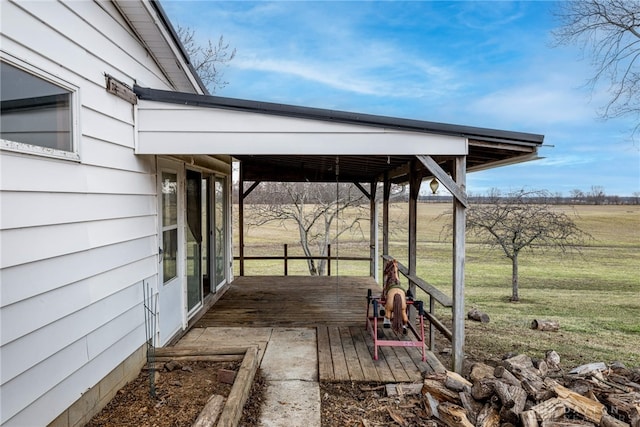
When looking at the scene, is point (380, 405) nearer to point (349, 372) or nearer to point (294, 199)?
point (349, 372)

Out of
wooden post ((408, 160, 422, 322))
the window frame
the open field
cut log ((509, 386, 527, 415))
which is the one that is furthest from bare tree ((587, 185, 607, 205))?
the window frame

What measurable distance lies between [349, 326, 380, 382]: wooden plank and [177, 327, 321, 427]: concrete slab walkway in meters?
0.47

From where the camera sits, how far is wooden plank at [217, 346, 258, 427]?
253 cm

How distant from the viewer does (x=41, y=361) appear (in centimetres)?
224

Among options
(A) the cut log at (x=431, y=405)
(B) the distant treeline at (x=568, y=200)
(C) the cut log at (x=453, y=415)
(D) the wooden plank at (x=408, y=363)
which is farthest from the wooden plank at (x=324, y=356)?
(B) the distant treeline at (x=568, y=200)

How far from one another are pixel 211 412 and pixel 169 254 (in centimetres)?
220

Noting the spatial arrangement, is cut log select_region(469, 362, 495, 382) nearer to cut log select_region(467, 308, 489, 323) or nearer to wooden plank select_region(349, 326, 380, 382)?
wooden plank select_region(349, 326, 380, 382)

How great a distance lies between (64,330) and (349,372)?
2.41 m

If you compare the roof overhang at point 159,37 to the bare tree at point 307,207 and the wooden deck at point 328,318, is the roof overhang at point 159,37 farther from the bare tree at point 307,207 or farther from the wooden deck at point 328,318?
the bare tree at point 307,207

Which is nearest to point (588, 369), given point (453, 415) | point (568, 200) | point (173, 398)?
point (453, 415)

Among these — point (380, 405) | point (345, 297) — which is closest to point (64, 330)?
point (380, 405)

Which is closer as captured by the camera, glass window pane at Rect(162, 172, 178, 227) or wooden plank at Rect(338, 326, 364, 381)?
wooden plank at Rect(338, 326, 364, 381)

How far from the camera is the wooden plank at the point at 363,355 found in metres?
3.71

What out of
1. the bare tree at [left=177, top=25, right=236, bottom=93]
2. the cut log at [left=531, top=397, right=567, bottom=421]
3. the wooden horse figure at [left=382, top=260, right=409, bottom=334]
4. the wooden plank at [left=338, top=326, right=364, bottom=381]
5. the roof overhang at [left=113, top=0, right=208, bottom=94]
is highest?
the bare tree at [left=177, top=25, right=236, bottom=93]
